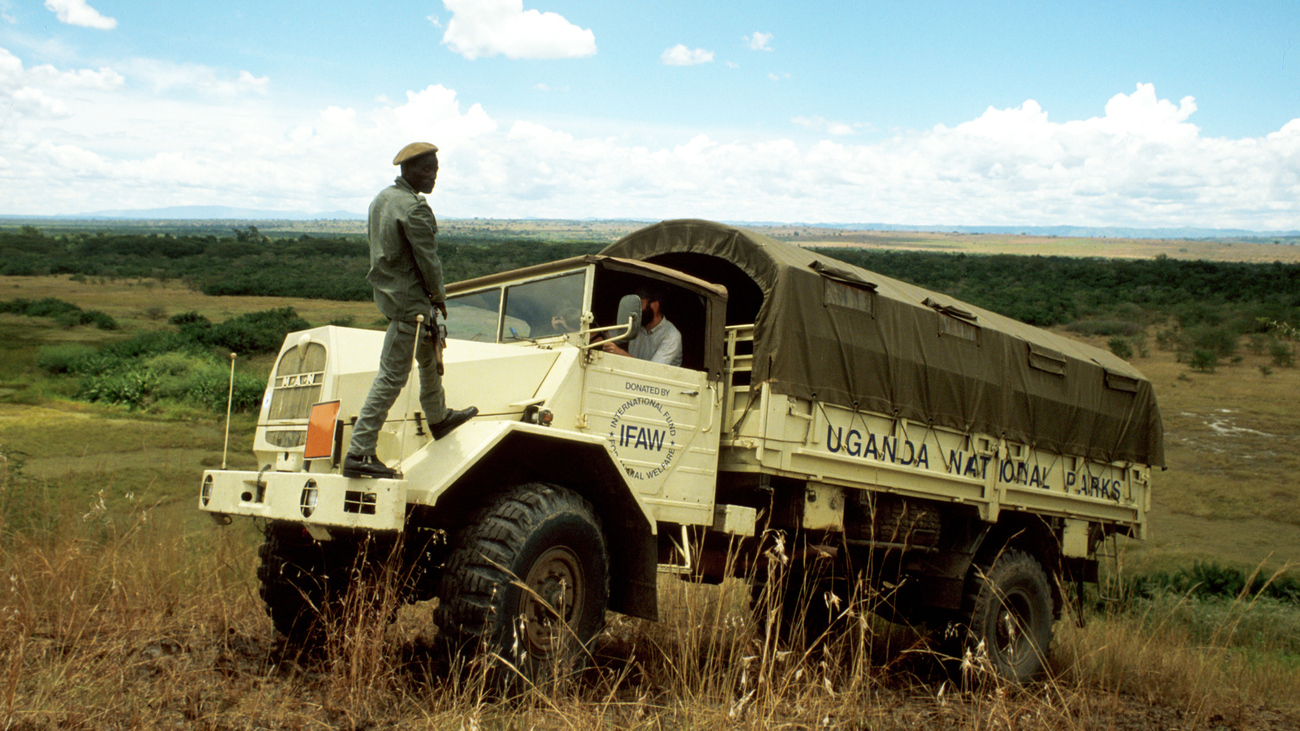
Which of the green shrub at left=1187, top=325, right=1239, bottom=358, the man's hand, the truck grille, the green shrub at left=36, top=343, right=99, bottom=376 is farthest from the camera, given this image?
the green shrub at left=1187, top=325, right=1239, bottom=358

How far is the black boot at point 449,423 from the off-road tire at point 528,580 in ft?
1.44

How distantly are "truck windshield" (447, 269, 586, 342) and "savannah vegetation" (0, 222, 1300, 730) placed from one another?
179 cm

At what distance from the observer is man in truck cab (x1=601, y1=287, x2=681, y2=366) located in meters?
6.35

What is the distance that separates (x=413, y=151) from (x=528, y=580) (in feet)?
7.34

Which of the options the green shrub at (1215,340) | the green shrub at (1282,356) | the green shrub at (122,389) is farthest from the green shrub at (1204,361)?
the green shrub at (122,389)

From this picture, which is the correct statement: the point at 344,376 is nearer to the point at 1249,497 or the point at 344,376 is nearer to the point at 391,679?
the point at 391,679

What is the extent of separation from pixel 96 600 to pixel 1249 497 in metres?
21.9

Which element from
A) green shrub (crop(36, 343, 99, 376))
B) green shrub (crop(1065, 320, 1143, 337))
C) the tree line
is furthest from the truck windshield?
green shrub (crop(1065, 320, 1143, 337))

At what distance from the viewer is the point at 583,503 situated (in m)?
5.30

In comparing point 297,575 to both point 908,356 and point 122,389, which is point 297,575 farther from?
point 122,389

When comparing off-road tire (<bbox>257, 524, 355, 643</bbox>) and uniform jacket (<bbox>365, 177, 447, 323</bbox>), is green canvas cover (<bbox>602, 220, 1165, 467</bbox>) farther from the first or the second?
off-road tire (<bbox>257, 524, 355, 643</bbox>)

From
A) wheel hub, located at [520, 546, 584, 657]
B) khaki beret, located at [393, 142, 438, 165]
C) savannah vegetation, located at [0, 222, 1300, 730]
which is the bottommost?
savannah vegetation, located at [0, 222, 1300, 730]

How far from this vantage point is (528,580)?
4906 mm

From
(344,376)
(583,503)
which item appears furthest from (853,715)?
(344,376)
